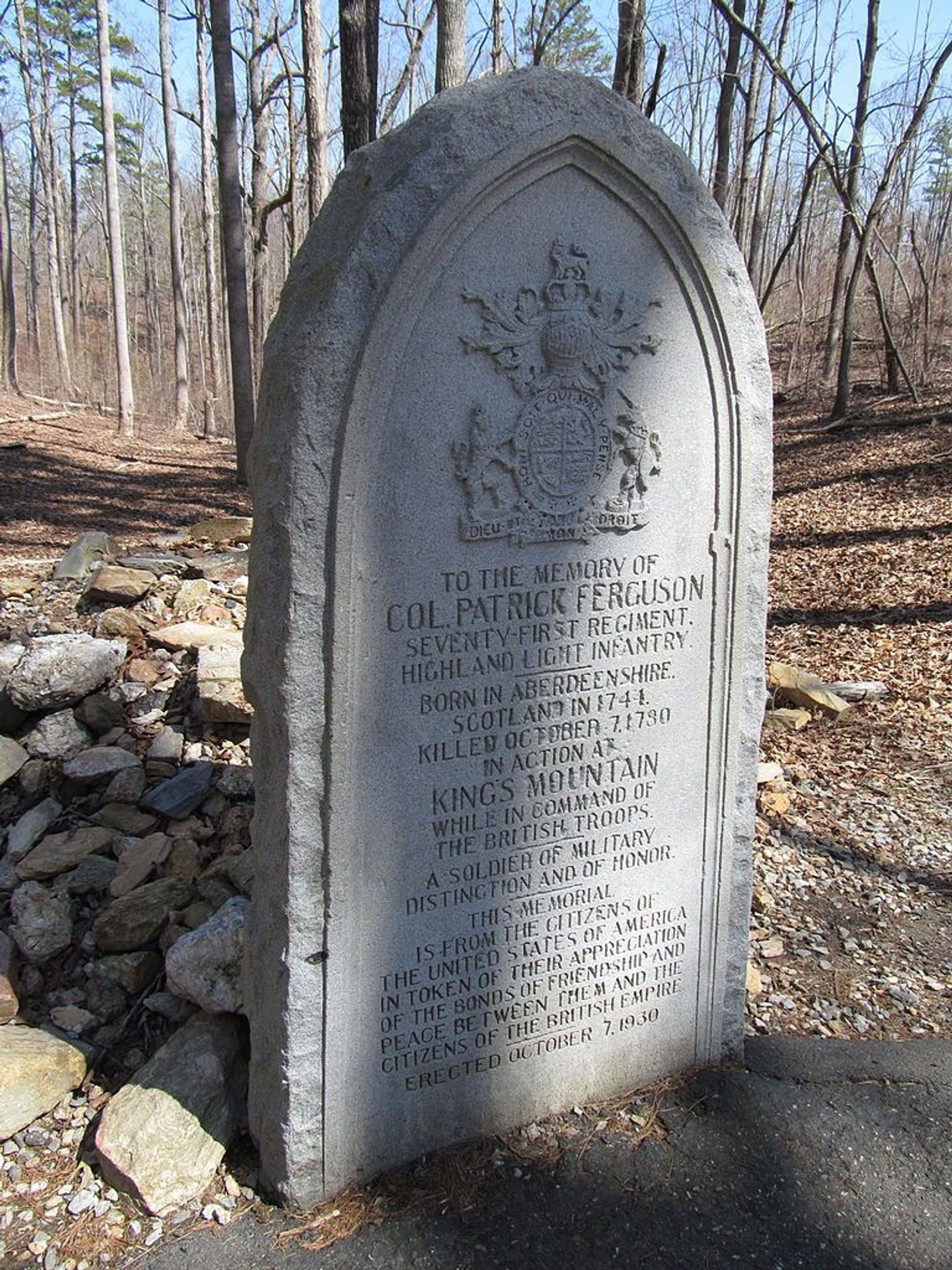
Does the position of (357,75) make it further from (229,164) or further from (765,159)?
(765,159)

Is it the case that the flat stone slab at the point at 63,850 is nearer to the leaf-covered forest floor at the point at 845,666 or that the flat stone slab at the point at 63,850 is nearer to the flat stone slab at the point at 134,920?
the flat stone slab at the point at 134,920

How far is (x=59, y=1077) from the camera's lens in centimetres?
279

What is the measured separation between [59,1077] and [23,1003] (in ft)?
1.49

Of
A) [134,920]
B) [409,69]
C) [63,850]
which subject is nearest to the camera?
[134,920]

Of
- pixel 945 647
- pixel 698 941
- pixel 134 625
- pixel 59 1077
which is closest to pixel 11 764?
pixel 134 625

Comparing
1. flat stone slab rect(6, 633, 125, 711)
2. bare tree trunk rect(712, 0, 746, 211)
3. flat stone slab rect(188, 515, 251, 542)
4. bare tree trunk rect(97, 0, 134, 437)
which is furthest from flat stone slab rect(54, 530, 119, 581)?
bare tree trunk rect(97, 0, 134, 437)

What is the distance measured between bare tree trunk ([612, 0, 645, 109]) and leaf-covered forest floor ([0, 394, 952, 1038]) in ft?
16.6

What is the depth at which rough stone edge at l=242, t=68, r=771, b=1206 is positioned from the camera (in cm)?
214

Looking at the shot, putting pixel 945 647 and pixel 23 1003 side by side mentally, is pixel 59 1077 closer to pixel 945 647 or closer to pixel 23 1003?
pixel 23 1003

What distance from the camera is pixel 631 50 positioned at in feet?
32.9

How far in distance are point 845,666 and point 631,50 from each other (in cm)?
717

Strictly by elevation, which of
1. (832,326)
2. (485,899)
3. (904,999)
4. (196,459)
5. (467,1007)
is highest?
(832,326)

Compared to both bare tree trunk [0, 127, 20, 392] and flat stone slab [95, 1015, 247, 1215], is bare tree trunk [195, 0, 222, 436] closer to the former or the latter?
bare tree trunk [0, 127, 20, 392]

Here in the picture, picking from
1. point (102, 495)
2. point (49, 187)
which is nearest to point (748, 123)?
point (102, 495)
